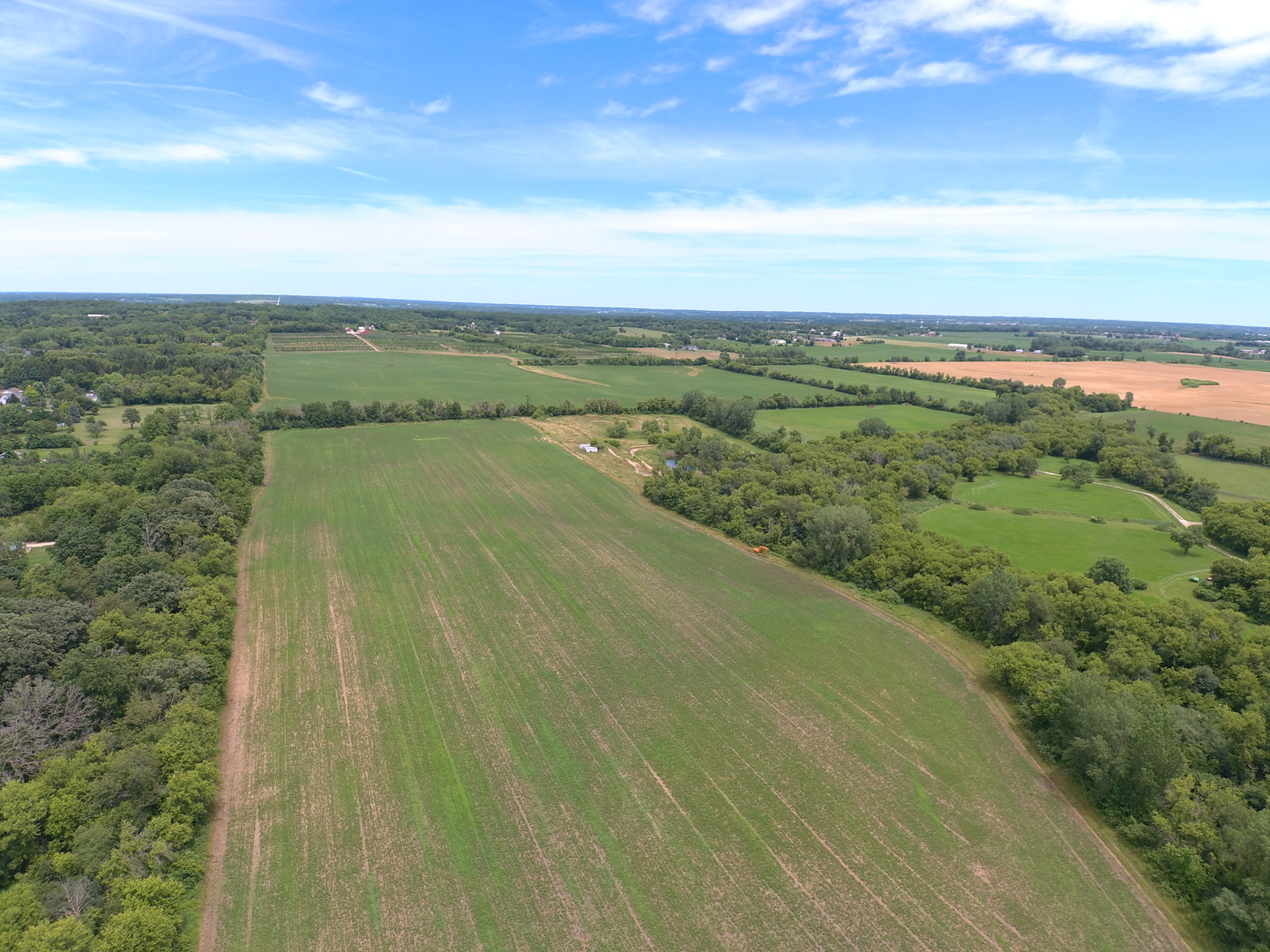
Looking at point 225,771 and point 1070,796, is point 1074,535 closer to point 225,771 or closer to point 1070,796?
point 1070,796

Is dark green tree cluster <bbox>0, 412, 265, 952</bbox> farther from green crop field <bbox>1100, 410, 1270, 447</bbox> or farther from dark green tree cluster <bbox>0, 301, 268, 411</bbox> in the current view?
green crop field <bbox>1100, 410, 1270, 447</bbox>

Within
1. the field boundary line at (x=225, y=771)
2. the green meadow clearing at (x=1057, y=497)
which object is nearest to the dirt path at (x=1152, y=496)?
the green meadow clearing at (x=1057, y=497)

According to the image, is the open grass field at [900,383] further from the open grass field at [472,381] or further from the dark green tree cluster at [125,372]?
the dark green tree cluster at [125,372]

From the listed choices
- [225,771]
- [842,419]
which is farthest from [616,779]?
[842,419]

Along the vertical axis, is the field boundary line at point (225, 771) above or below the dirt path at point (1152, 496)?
Result: below

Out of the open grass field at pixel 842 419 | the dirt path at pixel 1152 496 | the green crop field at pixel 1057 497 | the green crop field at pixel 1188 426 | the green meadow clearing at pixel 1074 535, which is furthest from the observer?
the open grass field at pixel 842 419

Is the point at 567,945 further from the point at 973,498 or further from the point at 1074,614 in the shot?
the point at 973,498

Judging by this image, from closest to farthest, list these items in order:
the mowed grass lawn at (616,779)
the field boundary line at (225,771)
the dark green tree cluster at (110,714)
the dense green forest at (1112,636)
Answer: the dark green tree cluster at (110,714)
the field boundary line at (225,771)
the mowed grass lawn at (616,779)
the dense green forest at (1112,636)
